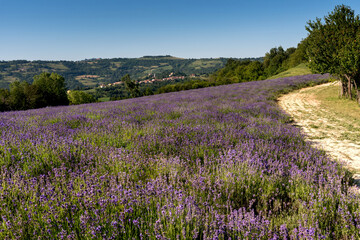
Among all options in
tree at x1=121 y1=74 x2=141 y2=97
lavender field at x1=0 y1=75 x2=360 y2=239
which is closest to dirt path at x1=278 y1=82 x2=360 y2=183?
lavender field at x1=0 y1=75 x2=360 y2=239

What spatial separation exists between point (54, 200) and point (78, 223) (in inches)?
17.8

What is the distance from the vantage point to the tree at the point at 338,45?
1080 cm

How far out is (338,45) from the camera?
12.3 meters

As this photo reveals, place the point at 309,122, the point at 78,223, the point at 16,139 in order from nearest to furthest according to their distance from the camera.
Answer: the point at 78,223, the point at 16,139, the point at 309,122

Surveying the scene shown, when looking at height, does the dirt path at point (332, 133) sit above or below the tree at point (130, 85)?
below

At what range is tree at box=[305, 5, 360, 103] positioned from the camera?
10.8 m

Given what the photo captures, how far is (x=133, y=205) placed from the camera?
6.62 feet

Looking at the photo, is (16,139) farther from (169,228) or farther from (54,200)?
(169,228)

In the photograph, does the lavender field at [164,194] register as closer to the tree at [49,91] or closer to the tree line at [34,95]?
the tree line at [34,95]

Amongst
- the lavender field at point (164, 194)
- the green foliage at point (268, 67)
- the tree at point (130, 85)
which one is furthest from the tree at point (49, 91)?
the lavender field at point (164, 194)

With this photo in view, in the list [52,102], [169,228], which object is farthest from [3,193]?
[52,102]

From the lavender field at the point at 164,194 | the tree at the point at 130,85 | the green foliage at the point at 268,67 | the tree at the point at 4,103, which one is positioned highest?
the green foliage at the point at 268,67

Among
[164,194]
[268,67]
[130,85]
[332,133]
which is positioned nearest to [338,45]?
[332,133]

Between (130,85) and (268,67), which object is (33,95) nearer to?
(130,85)
